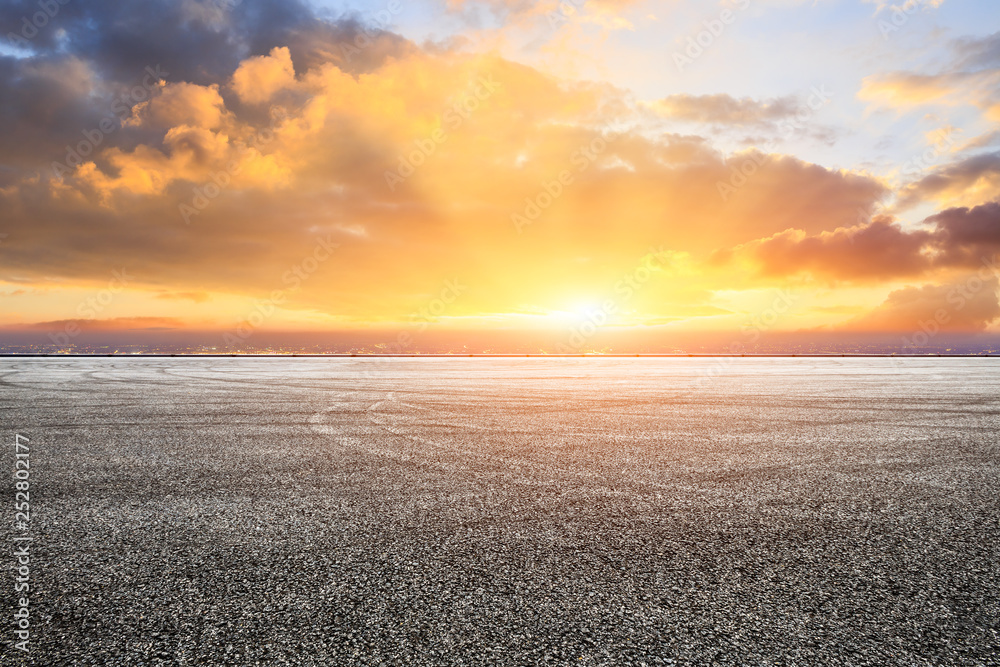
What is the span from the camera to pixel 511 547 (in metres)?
4.39

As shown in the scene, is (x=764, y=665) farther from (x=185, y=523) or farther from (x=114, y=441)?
(x=114, y=441)

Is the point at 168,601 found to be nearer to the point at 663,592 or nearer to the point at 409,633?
the point at 409,633

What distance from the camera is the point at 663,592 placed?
11.8 ft

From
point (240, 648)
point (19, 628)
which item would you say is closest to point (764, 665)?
point (240, 648)

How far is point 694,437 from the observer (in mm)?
9391

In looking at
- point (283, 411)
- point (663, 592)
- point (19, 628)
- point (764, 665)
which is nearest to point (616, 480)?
point (663, 592)

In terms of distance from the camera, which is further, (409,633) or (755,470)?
(755,470)

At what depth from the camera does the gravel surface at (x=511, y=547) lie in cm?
305

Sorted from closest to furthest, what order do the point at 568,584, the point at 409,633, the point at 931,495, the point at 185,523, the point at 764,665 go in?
1. the point at 764,665
2. the point at 409,633
3. the point at 568,584
4. the point at 185,523
5. the point at 931,495

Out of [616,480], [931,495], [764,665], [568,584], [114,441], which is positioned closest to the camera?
[764,665]

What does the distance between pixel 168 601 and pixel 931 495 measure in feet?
23.5

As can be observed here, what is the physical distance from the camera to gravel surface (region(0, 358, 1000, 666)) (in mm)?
3055

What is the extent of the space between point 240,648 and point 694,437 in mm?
7969

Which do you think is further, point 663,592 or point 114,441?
point 114,441
